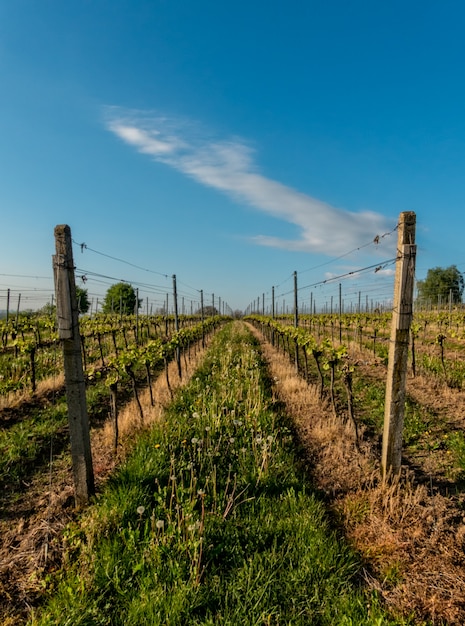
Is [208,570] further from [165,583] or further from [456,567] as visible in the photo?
[456,567]

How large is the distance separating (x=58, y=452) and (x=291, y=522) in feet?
13.7

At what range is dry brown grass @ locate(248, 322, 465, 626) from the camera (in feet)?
9.36

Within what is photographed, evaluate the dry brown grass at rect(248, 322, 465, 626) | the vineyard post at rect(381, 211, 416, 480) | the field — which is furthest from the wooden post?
the vineyard post at rect(381, 211, 416, 480)

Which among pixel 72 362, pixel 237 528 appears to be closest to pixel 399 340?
pixel 237 528

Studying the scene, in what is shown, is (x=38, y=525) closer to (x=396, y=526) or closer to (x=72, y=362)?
(x=72, y=362)

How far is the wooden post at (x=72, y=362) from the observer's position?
4.24 meters

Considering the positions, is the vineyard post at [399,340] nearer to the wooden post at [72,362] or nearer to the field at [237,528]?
the field at [237,528]

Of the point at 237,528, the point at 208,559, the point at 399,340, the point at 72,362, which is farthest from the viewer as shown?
the point at 399,340

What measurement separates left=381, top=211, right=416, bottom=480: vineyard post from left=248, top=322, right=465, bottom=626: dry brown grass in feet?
1.26

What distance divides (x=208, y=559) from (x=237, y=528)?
50 centimetres

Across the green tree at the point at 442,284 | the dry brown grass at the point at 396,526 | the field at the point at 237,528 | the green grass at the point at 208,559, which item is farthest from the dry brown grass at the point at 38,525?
the green tree at the point at 442,284

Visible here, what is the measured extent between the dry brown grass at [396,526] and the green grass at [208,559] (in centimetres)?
26

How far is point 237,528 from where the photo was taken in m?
3.63

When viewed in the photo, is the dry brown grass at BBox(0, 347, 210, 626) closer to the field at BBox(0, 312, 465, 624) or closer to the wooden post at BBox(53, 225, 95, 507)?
the field at BBox(0, 312, 465, 624)
